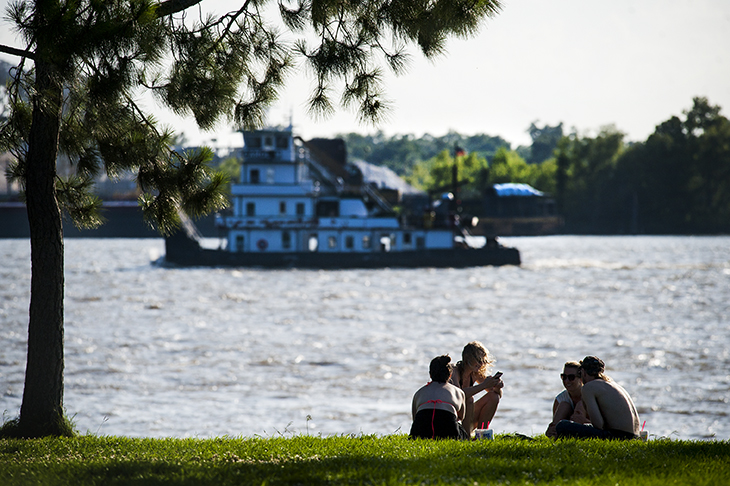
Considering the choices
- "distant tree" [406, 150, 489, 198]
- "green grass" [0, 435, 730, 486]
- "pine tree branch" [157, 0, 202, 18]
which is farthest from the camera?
"distant tree" [406, 150, 489, 198]

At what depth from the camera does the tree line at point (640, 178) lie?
96.1 metres

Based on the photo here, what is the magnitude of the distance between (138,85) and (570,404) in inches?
190

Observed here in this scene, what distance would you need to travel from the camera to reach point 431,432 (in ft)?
21.0

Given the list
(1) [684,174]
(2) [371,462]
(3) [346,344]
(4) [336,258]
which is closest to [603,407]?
(2) [371,462]

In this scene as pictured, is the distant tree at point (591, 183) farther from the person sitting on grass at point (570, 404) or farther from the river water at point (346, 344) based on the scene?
the person sitting on grass at point (570, 404)

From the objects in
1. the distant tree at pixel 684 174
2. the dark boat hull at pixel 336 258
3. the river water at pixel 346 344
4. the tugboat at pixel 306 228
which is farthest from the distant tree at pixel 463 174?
the river water at pixel 346 344

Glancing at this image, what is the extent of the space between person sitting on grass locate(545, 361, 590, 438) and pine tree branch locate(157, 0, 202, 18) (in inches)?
183

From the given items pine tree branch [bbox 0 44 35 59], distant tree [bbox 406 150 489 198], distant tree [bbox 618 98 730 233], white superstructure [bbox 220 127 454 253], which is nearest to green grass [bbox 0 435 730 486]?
pine tree branch [bbox 0 44 35 59]

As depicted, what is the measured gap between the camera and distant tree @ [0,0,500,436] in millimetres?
6523

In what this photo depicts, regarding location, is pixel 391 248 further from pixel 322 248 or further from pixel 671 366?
pixel 671 366

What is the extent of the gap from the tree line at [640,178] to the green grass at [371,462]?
8323cm

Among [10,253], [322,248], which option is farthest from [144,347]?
[10,253]

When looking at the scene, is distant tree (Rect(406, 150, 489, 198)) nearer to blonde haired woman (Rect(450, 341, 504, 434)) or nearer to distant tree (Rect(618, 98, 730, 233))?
distant tree (Rect(618, 98, 730, 233))

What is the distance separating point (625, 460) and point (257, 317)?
2114 centimetres
